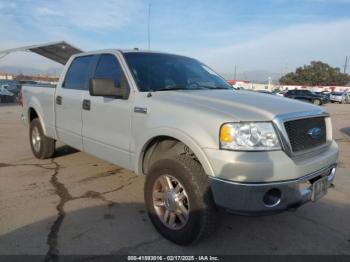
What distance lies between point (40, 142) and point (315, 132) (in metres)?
4.81

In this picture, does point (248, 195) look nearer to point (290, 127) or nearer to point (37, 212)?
point (290, 127)

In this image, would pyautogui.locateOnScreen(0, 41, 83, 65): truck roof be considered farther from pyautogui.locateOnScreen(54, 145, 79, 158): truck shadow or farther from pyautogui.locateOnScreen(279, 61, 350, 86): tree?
pyautogui.locateOnScreen(279, 61, 350, 86): tree

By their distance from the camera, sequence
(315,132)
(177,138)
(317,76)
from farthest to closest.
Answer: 1. (317,76)
2. (315,132)
3. (177,138)

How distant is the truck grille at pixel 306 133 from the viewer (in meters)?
3.21

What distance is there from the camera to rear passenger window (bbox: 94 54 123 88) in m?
4.36

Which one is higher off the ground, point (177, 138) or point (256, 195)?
point (177, 138)

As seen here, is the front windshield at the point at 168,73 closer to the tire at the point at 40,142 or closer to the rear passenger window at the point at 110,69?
the rear passenger window at the point at 110,69

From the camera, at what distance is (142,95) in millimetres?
3938

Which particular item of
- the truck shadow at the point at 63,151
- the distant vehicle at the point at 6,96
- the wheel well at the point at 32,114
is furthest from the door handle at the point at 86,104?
the distant vehicle at the point at 6,96

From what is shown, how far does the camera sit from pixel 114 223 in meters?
3.96

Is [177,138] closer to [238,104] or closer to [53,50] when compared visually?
[238,104]

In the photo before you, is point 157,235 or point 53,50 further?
point 53,50

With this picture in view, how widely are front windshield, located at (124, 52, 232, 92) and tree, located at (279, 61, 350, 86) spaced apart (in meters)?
86.2

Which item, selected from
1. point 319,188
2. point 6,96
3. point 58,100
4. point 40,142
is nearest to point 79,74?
point 58,100
